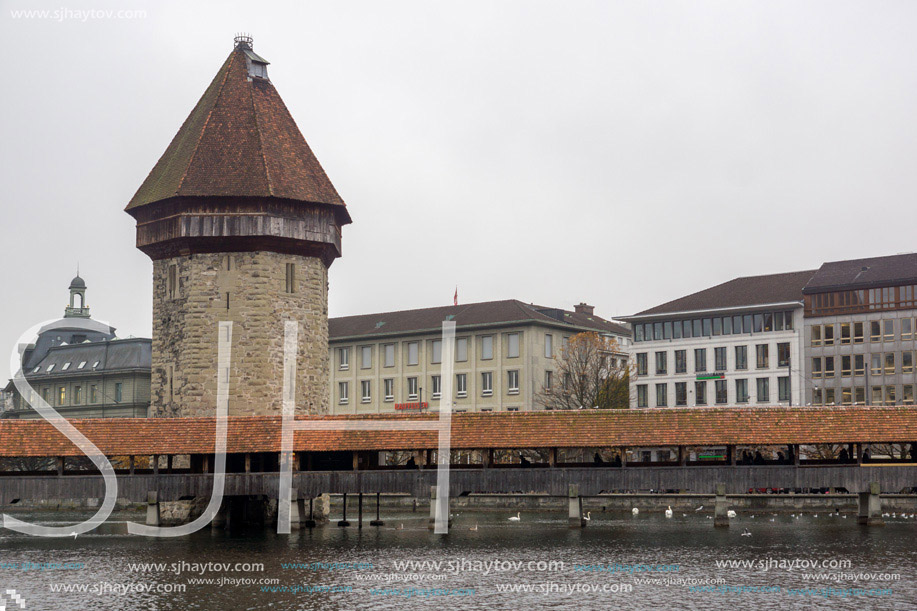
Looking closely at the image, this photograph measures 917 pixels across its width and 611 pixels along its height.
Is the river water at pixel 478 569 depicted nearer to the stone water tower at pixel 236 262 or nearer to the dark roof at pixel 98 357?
the stone water tower at pixel 236 262

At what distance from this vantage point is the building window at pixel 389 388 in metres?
69.6

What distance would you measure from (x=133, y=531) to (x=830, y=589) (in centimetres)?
2283

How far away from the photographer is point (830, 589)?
22.2 meters

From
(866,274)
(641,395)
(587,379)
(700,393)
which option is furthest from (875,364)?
(587,379)

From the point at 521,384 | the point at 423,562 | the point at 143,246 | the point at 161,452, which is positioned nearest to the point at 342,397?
the point at 521,384

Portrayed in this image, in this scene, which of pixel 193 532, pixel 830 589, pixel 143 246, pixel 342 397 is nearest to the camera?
pixel 830 589

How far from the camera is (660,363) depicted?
6469 cm

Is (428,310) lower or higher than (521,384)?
higher

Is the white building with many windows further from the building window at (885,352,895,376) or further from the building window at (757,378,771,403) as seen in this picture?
the building window at (885,352,895,376)

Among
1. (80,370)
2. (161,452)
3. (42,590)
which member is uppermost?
(80,370)

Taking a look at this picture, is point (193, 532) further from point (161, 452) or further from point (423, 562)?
point (423, 562)

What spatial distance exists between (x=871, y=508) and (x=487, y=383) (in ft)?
109

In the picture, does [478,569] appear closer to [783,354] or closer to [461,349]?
[783,354]

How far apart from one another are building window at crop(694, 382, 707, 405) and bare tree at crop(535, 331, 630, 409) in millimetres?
3423
